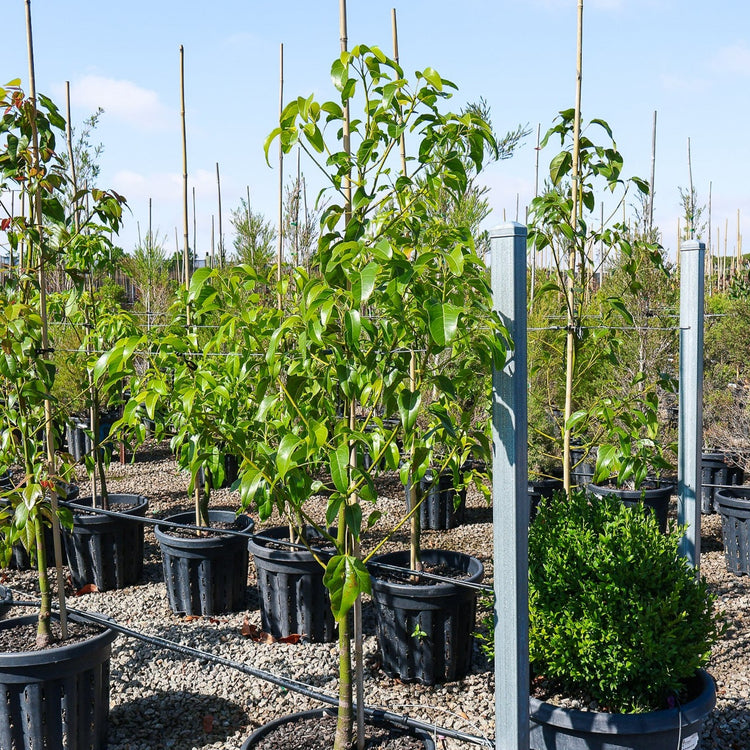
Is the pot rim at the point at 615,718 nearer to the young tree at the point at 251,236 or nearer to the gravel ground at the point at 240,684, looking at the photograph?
the gravel ground at the point at 240,684

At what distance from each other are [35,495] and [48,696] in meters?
0.66

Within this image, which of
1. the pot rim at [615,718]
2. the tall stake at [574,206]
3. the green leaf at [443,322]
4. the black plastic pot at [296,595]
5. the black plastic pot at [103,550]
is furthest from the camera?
the black plastic pot at [103,550]

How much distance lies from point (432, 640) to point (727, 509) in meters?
2.43

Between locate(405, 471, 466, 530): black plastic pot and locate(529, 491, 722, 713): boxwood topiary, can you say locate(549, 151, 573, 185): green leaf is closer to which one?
locate(529, 491, 722, 713): boxwood topiary

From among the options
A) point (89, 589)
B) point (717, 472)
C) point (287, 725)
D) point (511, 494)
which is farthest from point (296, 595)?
point (717, 472)

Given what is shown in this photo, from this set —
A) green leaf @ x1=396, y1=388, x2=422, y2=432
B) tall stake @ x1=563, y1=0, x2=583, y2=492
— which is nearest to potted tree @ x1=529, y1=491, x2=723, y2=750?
tall stake @ x1=563, y1=0, x2=583, y2=492

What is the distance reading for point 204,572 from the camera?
389 cm

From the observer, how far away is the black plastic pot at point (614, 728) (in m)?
2.04

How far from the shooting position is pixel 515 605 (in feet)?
6.38

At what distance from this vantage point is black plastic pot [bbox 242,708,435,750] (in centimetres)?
218

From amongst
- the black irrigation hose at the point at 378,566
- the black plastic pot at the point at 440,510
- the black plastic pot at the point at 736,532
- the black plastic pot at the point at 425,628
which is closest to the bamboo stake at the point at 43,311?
the black irrigation hose at the point at 378,566

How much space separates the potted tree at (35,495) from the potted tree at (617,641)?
151 cm

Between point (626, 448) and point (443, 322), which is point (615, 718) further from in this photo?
point (443, 322)

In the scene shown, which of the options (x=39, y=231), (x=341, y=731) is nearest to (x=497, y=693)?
(x=341, y=731)
